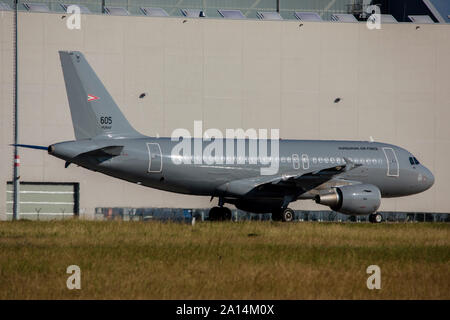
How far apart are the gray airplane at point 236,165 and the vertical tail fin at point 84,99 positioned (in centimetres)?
4

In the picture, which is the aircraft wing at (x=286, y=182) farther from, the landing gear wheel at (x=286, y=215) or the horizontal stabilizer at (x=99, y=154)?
the horizontal stabilizer at (x=99, y=154)

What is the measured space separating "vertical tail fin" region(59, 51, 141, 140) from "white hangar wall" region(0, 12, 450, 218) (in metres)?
Answer: 10.2

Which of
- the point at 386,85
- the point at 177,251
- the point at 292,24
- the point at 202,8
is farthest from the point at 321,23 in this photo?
the point at 177,251

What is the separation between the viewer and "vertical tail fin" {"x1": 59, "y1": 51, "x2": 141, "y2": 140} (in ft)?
108

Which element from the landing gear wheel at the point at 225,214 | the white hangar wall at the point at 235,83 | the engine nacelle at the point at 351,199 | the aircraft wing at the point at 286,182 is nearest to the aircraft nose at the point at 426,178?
the engine nacelle at the point at 351,199

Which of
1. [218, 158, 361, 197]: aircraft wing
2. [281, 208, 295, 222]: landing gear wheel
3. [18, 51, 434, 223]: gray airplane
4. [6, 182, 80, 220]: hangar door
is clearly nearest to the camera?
[18, 51, 434, 223]: gray airplane

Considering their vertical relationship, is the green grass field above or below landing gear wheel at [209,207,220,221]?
below

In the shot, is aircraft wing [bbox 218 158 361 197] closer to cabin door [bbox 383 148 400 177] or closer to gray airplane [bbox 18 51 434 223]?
gray airplane [bbox 18 51 434 223]

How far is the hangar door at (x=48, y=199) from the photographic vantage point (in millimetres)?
43750

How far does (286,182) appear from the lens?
35.0 metres

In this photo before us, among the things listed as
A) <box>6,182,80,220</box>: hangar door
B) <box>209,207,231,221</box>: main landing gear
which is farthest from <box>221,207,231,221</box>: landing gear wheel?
<box>6,182,80,220</box>: hangar door

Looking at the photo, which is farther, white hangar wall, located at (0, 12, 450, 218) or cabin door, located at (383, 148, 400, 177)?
white hangar wall, located at (0, 12, 450, 218)

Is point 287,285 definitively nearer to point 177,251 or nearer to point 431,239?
point 177,251

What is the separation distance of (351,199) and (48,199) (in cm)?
1849
